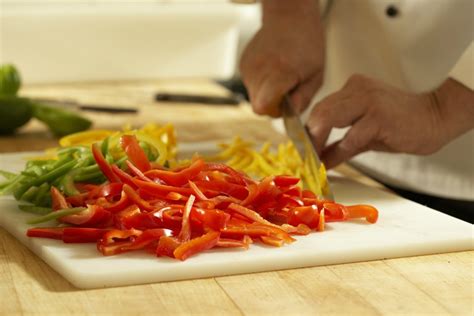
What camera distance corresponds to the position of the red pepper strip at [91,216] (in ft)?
5.69

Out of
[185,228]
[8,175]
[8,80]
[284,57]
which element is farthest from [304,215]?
[8,80]

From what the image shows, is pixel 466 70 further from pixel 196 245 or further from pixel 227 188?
pixel 196 245

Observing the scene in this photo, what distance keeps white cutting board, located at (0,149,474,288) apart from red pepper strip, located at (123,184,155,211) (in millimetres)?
94

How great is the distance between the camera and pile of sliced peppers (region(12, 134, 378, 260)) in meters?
1.67

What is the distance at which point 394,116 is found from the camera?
83.7 inches

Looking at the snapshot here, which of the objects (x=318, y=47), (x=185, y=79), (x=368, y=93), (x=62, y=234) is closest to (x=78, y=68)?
(x=185, y=79)

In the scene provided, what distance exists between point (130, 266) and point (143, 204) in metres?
0.16

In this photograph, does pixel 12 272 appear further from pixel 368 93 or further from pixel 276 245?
pixel 368 93

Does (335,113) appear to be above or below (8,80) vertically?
above

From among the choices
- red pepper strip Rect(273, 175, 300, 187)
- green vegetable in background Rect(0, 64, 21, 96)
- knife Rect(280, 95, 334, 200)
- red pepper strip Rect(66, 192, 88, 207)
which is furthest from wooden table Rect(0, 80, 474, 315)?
green vegetable in background Rect(0, 64, 21, 96)

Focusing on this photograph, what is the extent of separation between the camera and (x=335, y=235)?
179 centimetres

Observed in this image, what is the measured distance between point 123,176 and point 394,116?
62 centimetres

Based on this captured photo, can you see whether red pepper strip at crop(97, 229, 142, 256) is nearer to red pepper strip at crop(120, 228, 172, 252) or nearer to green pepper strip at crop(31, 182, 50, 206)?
red pepper strip at crop(120, 228, 172, 252)

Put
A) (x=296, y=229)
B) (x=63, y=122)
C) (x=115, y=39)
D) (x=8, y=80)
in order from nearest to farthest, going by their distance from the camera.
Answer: (x=296, y=229) → (x=63, y=122) → (x=8, y=80) → (x=115, y=39)
